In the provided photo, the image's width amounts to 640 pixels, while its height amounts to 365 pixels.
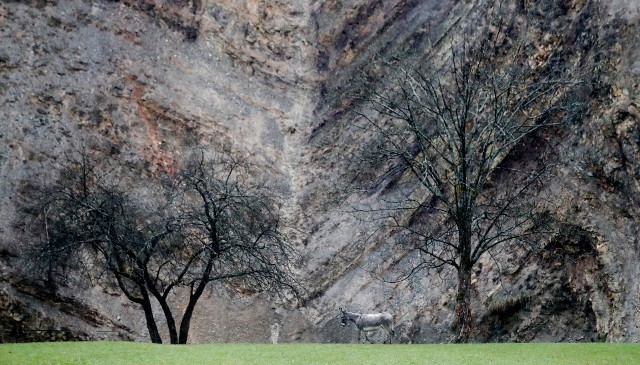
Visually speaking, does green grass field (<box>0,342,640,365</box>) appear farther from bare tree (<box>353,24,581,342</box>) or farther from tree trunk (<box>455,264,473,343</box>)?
bare tree (<box>353,24,581,342</box>)

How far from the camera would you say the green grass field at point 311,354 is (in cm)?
1427

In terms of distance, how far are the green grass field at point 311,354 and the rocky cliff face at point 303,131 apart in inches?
295

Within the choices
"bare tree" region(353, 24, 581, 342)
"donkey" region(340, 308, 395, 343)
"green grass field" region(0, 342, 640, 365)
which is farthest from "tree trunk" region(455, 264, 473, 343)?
"donkey" region(340, 308, 395, 343)

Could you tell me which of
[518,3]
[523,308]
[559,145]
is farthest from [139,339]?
[518,3]

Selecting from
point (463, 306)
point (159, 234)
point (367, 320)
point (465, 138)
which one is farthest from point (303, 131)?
point (463, 306)

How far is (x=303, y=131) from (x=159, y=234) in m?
12.8

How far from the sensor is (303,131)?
109 feet

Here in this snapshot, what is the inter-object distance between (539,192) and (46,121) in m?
18.0

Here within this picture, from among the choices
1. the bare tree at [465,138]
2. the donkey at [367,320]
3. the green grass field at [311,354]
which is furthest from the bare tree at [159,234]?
the green grass field at [311,354]

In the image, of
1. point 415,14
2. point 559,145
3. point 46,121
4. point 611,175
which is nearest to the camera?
point 611,175

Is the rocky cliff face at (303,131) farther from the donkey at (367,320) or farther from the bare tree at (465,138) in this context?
the donkey at (367,320)

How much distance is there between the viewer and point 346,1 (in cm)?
3372

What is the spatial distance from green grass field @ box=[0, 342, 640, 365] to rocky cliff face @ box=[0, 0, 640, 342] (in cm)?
749

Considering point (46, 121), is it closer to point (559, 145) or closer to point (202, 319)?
point (202, 319)
